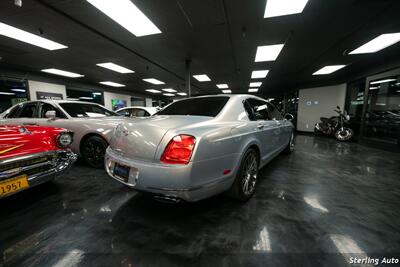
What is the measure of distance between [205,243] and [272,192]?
131cm

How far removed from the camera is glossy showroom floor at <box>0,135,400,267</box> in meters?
1.22

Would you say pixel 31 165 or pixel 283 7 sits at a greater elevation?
pixel 283 7

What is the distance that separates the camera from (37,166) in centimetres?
180

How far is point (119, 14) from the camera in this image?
314 centimetres

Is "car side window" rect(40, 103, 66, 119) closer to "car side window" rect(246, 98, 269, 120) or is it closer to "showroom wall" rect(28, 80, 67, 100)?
"car side window" rect(246, 98, 269, 120)

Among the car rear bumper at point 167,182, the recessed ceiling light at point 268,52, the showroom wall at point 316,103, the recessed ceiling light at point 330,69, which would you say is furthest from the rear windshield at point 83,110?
the showroom wall at point 316,103

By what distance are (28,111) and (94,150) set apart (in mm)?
1812

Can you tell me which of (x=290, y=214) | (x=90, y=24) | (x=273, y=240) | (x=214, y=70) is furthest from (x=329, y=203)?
(x=214, y=70)

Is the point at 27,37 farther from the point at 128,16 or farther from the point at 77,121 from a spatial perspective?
the point at 77,121

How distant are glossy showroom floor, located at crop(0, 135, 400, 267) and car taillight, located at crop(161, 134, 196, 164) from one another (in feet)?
2.26

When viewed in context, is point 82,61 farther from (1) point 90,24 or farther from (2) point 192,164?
(2) point 192,164

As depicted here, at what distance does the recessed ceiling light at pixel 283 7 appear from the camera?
2734mm

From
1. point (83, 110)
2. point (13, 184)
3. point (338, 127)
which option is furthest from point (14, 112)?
point (338, 127)

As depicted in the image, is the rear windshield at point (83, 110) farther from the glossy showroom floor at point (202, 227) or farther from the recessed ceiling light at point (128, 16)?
the recessed ceiling light at point (128, 16)
